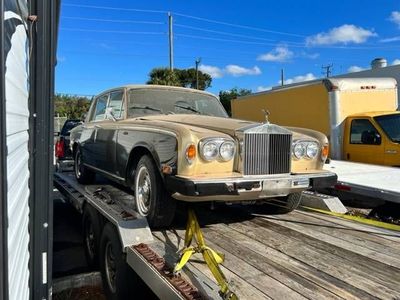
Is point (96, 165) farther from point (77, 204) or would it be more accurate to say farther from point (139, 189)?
point (139, 189)

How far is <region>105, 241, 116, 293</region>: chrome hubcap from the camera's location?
4.37 metres

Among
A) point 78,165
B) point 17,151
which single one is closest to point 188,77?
point 78,165

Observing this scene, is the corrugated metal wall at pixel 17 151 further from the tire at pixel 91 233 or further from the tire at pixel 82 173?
the tire at pixel 82 173

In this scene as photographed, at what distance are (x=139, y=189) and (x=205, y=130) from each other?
1054 millimetres

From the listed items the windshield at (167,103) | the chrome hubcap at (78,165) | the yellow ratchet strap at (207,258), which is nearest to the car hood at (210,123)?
the windshield at (167,103)

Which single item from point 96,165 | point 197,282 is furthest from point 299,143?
point 96,165

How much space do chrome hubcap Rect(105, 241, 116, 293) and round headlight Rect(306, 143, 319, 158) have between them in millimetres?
2330

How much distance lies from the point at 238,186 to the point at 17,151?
2.46m

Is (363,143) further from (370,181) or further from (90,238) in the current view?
(90,238)

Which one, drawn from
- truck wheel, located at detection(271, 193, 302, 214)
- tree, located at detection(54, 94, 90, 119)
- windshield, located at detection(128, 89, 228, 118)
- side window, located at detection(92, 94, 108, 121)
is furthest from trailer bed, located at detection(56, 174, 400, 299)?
tree, located at detection(54, 94, 90, 119)

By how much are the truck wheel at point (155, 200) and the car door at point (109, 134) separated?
1.14 m

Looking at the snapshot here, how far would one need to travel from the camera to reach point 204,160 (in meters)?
4.11

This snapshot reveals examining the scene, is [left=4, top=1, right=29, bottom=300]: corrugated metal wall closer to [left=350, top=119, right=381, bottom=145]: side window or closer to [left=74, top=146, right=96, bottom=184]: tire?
[left=74, top=146, right=96, bottom=184]: tire

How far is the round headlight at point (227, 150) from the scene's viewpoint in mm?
4164
